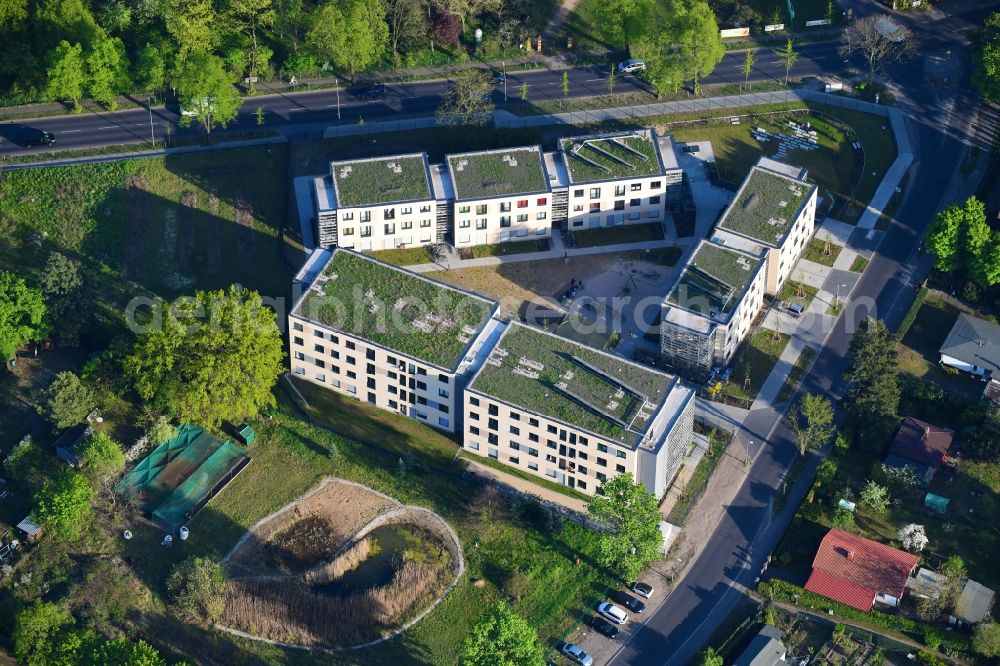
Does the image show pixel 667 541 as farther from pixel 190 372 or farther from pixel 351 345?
pixel 190 372

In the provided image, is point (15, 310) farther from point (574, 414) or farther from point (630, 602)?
point (630, 602)

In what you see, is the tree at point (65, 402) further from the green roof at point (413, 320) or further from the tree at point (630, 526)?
the tree at point (630, 526)

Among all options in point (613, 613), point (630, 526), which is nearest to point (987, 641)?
point (630, 526)

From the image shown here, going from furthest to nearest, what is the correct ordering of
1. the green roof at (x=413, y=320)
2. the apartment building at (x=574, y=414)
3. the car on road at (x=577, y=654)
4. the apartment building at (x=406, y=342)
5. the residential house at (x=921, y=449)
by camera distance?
the green roof at (x=413, y=320)
the apartment building at (x=406, y=342)
the residential house at (x=921, y=449)
the apartment building at (x=574, y=414)
the car on road at (x=577, y=654)

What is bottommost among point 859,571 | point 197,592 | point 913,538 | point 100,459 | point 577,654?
point 197,592

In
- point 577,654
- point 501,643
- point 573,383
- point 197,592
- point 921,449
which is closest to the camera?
point 501,643

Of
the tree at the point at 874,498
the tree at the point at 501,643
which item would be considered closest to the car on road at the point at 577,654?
the tree at the point at 501,643
